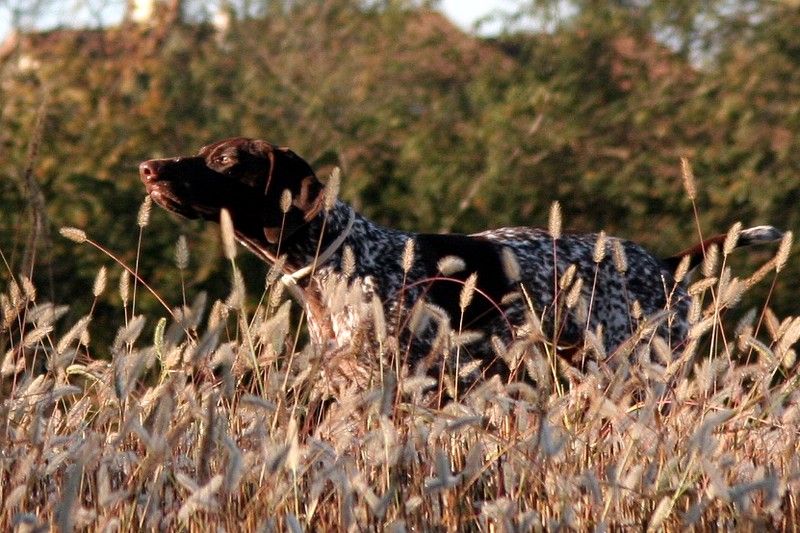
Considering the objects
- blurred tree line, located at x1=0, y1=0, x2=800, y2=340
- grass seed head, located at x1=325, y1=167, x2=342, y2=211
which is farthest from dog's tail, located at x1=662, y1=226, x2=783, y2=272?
blurred tree line, located at x1=0, y1=0, x2=800, y2=340

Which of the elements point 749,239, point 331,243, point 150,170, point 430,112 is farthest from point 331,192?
point 430,112

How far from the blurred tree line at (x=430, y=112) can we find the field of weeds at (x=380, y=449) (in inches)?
218

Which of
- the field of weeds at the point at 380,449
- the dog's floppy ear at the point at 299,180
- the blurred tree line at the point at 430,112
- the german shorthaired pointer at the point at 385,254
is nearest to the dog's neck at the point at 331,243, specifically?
the german shorthaired pointer at the point at 385,254

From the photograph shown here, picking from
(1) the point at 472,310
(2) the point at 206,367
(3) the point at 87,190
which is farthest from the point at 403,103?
(2) the point at 206,367

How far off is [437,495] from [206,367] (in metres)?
0.66

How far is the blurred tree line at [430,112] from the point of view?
31.9ft

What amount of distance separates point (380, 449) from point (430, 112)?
8179mm

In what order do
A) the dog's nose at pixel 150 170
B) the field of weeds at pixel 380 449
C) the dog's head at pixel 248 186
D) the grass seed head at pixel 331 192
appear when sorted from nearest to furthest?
the field of weeds at pixel 380 449
the grass seed head at pixel 331 192
the dog's nose at pixel 150 170
the dog's head at pixel 248 186

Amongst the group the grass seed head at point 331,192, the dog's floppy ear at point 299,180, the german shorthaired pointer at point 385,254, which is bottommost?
the german shorthaired pointer at point 385,254

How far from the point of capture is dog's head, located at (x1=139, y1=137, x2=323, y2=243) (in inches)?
218

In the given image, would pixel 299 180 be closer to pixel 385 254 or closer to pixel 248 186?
pixel 248 186

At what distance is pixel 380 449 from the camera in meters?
3.23

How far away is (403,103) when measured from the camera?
1136 cm

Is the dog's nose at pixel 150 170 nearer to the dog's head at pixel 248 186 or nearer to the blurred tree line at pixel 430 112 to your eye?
the dog's head at pixel 248 186
